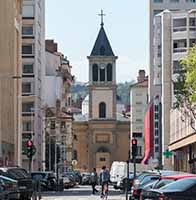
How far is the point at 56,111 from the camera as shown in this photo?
501 ft

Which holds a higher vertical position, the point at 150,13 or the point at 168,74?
the point at 150,13

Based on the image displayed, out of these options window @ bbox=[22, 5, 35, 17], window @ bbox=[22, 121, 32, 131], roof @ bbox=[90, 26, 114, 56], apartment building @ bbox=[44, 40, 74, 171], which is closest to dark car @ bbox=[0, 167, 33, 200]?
window @ bbox=[22, 121, 32, 131]

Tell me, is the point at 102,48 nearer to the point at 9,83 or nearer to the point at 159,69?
the point at 159,69

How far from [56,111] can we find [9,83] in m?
62.1

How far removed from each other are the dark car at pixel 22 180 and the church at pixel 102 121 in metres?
144

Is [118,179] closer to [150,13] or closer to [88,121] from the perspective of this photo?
[150,13]

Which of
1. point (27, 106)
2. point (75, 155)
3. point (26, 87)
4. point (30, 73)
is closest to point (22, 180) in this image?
point (27, 106)

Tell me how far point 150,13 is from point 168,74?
2040cm

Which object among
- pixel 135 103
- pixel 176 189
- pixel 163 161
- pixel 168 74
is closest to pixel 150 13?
pixel 168 74

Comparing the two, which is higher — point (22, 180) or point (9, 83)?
point (9, 83)

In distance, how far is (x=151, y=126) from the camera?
134375 millimetres

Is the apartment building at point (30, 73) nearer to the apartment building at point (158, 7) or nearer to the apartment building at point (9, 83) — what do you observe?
the apartment building at point (9, 83)

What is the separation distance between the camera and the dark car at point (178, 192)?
80.2 feet

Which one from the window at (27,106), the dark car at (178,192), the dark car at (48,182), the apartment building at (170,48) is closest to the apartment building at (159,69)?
the apartment building at (170,48)
